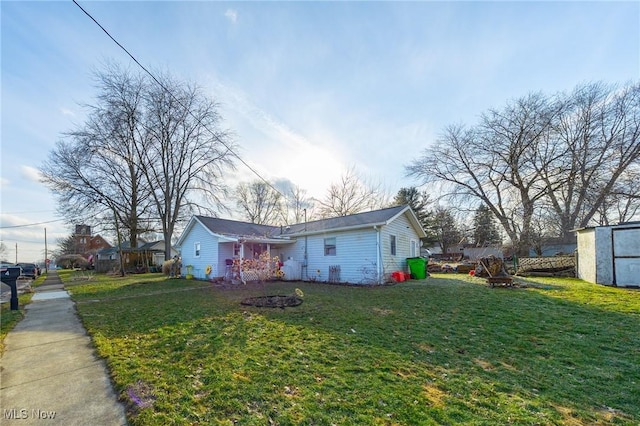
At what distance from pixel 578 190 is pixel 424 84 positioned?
59.6ft

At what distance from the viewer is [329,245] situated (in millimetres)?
14445

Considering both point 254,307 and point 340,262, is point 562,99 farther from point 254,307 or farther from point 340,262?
point 254,307

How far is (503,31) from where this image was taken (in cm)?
910

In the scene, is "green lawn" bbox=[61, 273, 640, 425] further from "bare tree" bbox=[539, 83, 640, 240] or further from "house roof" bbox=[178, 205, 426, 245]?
"bare tree" bbox=[539, 83, 640, 240]

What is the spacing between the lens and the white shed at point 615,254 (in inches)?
431

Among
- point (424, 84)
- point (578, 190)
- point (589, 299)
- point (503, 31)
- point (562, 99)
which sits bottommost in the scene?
point (589, 299)

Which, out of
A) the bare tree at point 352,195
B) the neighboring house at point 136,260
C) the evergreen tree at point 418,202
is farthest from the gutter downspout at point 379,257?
the evergreen tree at point 418,202

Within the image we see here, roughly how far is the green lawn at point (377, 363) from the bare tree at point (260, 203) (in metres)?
31.4

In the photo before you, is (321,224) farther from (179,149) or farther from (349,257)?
(179,149)

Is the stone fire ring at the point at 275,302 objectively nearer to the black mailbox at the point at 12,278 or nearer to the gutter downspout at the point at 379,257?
the gutter downspout at the point at 379,257

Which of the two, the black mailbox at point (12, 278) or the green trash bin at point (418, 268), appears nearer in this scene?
the black mailbox at point (12, 278)

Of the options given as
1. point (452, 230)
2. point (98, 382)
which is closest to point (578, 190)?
point (452, 230)

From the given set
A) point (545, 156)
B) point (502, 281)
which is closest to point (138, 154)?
point (502, 281)

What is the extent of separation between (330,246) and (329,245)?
7cm
